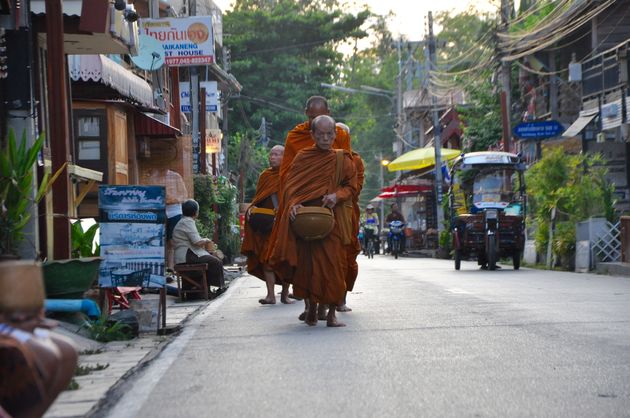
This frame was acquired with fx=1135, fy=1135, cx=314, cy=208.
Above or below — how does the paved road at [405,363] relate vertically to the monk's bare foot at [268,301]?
Answer: above

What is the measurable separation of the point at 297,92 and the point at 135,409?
4917 cm

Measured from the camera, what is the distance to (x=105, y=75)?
17.6m

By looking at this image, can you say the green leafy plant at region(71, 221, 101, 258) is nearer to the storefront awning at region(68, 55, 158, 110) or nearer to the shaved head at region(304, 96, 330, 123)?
the shaved head at region(304, 96, 330, 123)

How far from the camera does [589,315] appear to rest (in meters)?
10.2

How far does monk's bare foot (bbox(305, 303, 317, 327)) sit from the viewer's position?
33.6 feet

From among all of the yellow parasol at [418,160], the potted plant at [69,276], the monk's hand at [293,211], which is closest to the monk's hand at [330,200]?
the monk's hand at [293,211]

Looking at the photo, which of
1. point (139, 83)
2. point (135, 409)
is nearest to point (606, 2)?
point (139, 83)

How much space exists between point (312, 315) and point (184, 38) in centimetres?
1514

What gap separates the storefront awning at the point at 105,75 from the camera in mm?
17109

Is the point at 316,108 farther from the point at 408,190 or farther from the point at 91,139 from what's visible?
the point at 408,190

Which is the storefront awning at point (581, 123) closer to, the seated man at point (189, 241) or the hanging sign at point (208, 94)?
the hanging sign at point (208, 94)

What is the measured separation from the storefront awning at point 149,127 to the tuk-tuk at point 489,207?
6.22 meters

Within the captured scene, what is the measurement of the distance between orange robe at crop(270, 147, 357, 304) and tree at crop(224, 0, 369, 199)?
44.2 meters

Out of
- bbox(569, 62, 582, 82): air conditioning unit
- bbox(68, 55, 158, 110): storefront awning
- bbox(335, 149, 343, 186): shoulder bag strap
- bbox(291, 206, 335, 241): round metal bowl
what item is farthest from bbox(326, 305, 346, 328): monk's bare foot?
bbox(569, 62, 582, 82): air conditioning unit
